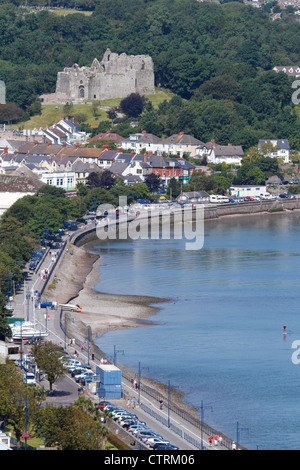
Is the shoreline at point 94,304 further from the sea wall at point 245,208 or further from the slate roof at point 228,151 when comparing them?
the slate roof at point 228,151

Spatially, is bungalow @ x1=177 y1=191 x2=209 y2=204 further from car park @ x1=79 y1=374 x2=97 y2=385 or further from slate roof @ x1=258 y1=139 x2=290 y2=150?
car park @ x1=79 y1=374 x2=97 y2=385

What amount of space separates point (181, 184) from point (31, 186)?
1432 cm

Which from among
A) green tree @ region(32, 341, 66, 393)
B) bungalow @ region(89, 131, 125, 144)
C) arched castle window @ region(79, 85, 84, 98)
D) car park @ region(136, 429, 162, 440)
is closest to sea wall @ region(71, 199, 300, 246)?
bungalow @ region(89, 131, 125, 144)

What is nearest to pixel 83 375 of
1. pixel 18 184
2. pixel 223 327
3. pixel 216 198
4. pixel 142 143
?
pixel 223 327

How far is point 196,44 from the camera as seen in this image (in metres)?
106

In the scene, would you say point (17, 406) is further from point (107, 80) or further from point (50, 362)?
point (107, 80)

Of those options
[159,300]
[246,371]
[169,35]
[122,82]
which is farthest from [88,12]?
[246,371]

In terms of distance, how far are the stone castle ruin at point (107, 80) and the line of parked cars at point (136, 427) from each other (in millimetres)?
64580

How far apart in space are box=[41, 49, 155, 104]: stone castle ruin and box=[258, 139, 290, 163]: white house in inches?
501

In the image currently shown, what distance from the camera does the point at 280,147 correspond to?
84.9 m

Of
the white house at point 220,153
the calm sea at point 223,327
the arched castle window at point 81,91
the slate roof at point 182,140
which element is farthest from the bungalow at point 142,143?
the calm sea at point 223,327

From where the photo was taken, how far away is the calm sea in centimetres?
2970

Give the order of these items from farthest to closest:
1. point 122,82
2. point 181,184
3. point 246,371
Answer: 1. point 122,82
2. point 181,184
3. point 246,371

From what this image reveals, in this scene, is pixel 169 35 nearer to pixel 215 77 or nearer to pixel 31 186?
pixel 215 77
